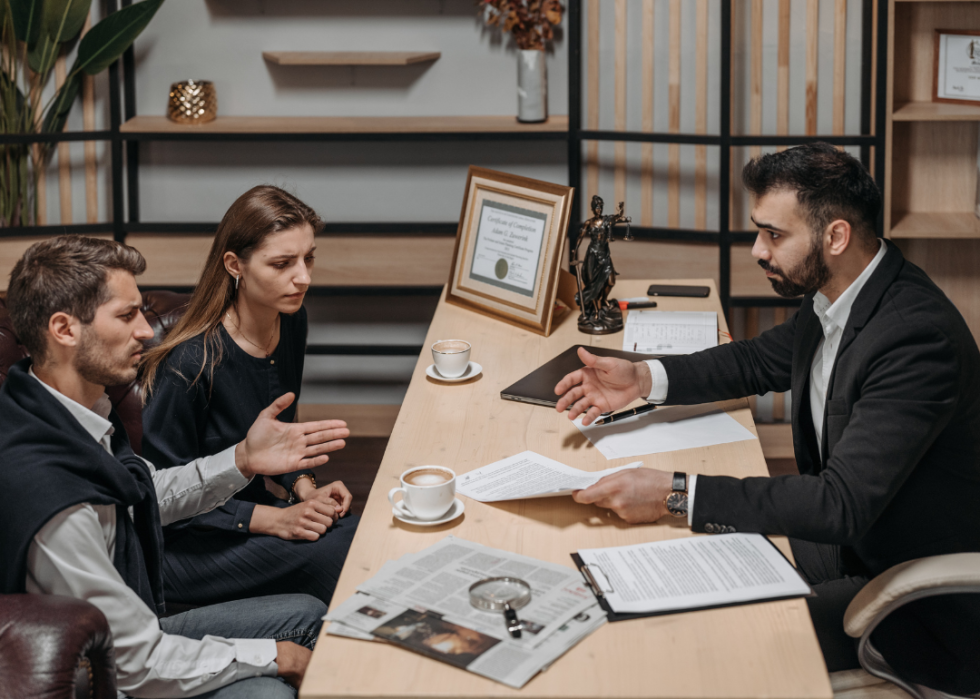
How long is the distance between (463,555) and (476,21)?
Answer: 2.74m

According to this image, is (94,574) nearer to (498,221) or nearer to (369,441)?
(498,221)

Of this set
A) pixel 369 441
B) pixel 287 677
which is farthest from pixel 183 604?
pixel 369 441

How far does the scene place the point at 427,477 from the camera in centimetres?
163

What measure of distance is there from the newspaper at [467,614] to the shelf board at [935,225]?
245 cm

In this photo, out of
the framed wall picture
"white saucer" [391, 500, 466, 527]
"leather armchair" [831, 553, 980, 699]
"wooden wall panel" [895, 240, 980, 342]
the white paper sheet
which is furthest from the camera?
"wooden wall panel" [895, 240, 980, 342]

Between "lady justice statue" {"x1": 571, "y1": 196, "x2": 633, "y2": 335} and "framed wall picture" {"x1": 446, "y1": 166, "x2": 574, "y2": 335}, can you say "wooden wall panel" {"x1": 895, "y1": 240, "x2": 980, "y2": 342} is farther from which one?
"framed wall picture" {"x1": 446, "y1": 166, "x2": 574, "y2": 335}

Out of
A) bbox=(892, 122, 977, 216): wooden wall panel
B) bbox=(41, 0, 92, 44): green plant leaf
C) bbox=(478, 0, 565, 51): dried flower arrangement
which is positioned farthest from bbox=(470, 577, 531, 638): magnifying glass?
bbox=(41, 0, 92, 44): green plant leaf

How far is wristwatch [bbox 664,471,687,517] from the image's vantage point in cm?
154

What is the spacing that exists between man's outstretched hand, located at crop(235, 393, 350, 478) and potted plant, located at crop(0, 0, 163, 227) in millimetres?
2186

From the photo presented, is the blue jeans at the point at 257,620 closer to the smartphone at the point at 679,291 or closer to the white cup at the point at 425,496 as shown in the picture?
the white cup at the point at 425,496

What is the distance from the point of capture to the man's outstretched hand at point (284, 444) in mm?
1795

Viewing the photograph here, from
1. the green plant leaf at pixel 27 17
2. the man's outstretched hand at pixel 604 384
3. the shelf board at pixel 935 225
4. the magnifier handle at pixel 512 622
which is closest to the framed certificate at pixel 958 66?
the shelf board at pixel 935 225

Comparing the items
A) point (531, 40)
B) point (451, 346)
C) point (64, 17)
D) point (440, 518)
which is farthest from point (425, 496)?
point (64, 17)

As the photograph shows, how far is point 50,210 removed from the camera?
3.81 metres
